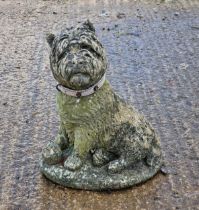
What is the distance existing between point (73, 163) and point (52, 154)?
143mm

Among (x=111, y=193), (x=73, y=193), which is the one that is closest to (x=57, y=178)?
(x=73, y=193)

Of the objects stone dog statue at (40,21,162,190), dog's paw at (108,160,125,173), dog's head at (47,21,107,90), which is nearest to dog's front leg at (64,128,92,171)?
stone dog statue at (40,21,162,190)

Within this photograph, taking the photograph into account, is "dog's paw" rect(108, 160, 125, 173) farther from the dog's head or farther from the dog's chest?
the dog's head

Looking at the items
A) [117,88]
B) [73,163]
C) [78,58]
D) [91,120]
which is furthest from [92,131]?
[117,88]

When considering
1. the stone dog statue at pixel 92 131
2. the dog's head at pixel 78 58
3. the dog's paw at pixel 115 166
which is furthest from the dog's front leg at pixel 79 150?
the dog's head at pixel 78 58

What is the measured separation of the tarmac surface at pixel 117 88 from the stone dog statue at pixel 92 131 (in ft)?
0.28

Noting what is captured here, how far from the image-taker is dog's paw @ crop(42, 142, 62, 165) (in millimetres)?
2869

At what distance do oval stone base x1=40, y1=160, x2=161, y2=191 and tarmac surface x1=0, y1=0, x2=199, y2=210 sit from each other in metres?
0.04

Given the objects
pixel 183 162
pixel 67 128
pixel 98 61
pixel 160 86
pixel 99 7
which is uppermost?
pixel 98 61

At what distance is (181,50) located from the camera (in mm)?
4770

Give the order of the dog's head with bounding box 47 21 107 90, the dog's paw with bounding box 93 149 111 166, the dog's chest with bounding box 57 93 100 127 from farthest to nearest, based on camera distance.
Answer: the dog's paw with bounding box 93 149 111 166, the dog's chest with bounding box 57 93 100 127, the dog's head with bounding box 47 21 107 90

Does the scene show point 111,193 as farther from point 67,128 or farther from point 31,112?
point 31,112

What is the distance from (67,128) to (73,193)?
0.33m

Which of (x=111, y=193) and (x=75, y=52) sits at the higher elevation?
(x=75, y=52)
